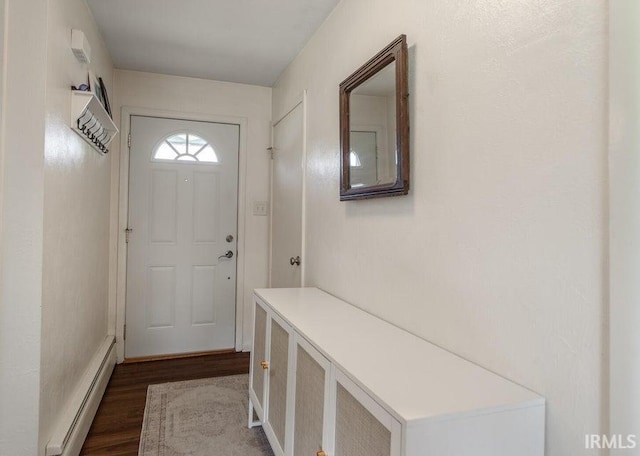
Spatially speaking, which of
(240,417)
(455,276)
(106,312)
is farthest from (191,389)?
(455,276)

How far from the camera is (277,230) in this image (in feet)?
10.5

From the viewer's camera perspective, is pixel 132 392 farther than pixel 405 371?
Yes

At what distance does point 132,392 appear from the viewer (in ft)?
8.34

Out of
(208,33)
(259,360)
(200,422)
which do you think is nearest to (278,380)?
(259,360)

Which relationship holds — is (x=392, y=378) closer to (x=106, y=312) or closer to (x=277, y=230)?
(x=277, y=230)

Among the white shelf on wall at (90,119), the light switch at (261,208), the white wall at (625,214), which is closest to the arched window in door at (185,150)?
the light switch at (261,208)

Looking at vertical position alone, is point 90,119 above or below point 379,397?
above

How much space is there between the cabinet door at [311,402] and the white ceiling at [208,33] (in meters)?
1.82

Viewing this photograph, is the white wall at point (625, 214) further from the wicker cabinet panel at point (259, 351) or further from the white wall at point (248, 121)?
the white wall at point (248, 121)

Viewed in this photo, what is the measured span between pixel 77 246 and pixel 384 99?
1.70 meters

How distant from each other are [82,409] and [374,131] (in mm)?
1976

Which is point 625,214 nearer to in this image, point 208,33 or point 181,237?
point 208,33

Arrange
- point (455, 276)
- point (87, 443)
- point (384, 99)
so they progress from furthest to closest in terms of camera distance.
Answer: point (87, 443) → point (384, 99) → point (455, 276)

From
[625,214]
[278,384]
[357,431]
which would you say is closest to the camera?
[625,214]
